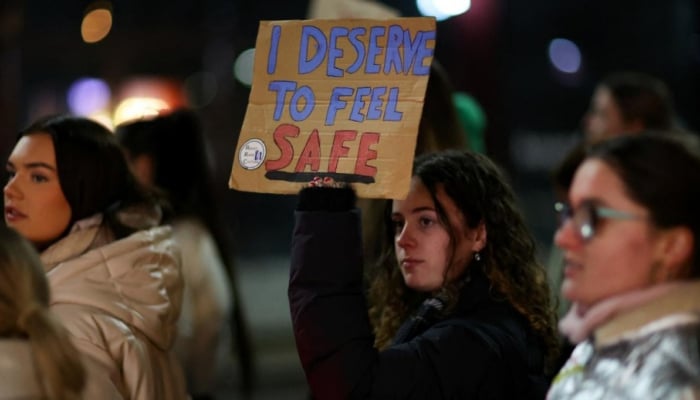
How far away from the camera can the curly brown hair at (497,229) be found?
12.1 ft

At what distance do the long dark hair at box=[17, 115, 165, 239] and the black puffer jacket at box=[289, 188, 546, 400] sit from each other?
1.23 meters

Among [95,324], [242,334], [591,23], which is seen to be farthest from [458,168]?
[591,23]

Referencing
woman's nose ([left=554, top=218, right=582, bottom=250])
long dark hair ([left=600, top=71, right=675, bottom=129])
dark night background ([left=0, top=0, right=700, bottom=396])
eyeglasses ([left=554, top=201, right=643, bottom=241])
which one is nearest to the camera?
eyeglasses ([left=554, top=201, right=643, bottom=241])

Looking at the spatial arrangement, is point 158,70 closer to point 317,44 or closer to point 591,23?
point 591,23

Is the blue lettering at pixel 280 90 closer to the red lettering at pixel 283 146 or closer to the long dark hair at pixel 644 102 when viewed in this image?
the red lettering at pixel 283 146

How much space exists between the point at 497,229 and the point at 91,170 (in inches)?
60.7

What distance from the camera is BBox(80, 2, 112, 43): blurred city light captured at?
17.6 feet

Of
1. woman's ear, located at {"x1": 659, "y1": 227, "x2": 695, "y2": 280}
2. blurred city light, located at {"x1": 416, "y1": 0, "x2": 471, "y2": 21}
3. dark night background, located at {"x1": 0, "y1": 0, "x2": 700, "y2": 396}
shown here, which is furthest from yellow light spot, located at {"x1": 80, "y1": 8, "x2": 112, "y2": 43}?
dark night background, located at {"x1": 0, "y1": 0, "x2": 700, "y2": 396}

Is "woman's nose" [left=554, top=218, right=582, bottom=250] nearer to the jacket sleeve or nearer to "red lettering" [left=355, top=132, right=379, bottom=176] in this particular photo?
the jacket sleeve

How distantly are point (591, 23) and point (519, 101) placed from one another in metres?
2.65

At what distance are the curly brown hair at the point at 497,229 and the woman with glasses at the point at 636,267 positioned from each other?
873 millimetres

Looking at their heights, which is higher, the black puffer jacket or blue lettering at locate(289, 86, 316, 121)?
blue lettering at locate(289, 86, 316, 121)

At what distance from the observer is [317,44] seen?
12.3 feet

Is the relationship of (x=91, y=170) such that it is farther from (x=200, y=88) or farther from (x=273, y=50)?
(x=200, y=88)
